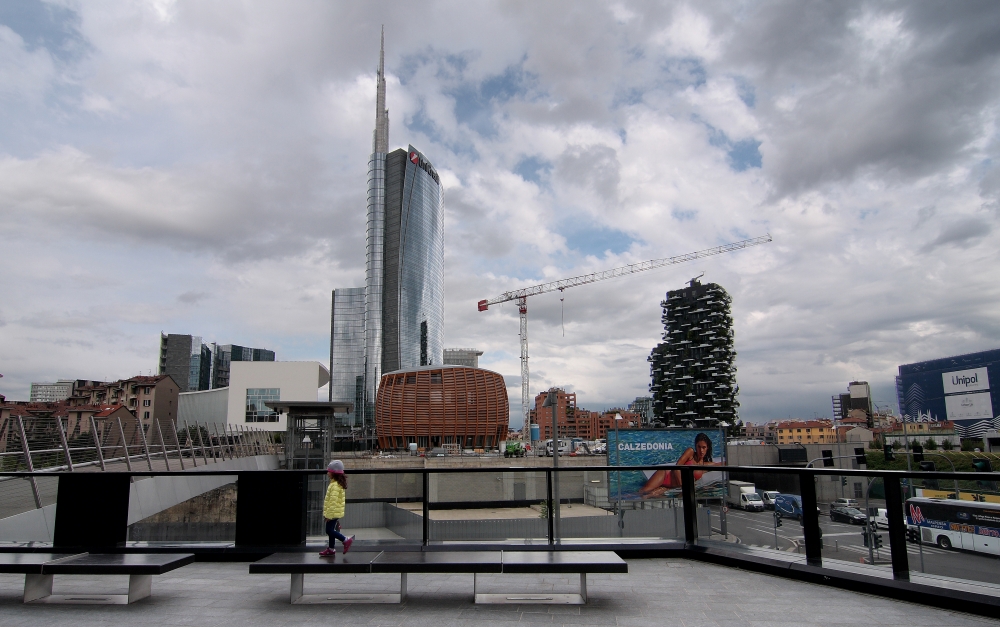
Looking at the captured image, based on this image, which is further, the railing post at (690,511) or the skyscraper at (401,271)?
the skyscraper at (401,271)

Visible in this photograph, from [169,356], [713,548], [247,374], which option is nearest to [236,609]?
[713,548]

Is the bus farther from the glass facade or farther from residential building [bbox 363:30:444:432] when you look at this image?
the glass facade

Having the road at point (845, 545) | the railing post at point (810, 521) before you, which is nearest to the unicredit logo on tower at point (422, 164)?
the road at point (845, 545)

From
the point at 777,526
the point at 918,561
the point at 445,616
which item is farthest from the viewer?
the point at 777,526

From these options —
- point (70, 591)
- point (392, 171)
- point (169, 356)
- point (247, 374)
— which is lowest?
point (70, 591)

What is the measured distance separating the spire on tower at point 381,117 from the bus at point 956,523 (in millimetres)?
169590

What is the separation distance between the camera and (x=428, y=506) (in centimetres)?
718

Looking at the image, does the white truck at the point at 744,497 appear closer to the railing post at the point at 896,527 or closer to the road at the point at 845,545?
the road at the point at 845,545

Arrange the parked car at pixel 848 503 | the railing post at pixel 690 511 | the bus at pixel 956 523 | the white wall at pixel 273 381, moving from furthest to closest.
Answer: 1. the white wall at pixel 273 381
2. the railing post at pixel 690 511
3. the parked car at pixel 848 503
4. the bus at pixel 956 523

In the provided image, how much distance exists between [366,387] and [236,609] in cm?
15282

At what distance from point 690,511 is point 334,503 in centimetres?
424

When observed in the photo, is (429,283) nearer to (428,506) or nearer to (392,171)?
(392,171)

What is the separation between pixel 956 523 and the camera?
520cm

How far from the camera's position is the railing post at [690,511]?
741cm
